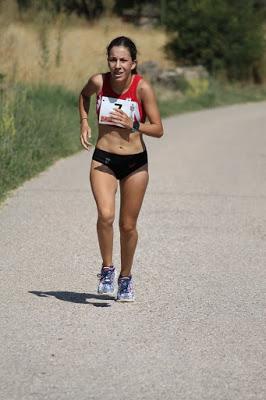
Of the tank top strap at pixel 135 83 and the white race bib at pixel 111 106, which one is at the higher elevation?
the tank top strap at pixel 135 83

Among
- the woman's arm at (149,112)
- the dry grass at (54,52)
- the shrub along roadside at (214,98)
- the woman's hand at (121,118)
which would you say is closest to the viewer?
the woman's hand at (121,118)

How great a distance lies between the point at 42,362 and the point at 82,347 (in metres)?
0.40

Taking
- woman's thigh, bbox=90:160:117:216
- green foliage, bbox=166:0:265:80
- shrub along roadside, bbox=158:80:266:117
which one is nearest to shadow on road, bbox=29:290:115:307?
woman's thigh, bbox=90:160:117:216

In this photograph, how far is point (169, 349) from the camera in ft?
21.4

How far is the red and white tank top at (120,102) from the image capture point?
7500 mm

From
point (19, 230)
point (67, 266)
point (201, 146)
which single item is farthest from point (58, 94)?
point (67, 266)

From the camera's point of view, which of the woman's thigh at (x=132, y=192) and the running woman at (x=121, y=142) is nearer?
the running woman at (x=121, y=142)

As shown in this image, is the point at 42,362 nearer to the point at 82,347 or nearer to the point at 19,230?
the point at 82,347

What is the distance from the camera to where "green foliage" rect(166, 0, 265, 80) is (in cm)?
4222

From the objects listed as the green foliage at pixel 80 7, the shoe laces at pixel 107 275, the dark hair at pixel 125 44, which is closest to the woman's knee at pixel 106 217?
the shoe laces at pixel 107 275

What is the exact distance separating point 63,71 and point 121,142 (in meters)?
18.3

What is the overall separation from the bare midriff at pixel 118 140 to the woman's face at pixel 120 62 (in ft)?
1.22

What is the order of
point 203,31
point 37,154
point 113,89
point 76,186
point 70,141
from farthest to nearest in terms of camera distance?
point 203,31, point 70,141, point 37,154, point 76,186, point 113,89

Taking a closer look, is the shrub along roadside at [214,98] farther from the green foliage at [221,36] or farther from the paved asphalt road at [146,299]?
the paved asphalt road at [146,299]
